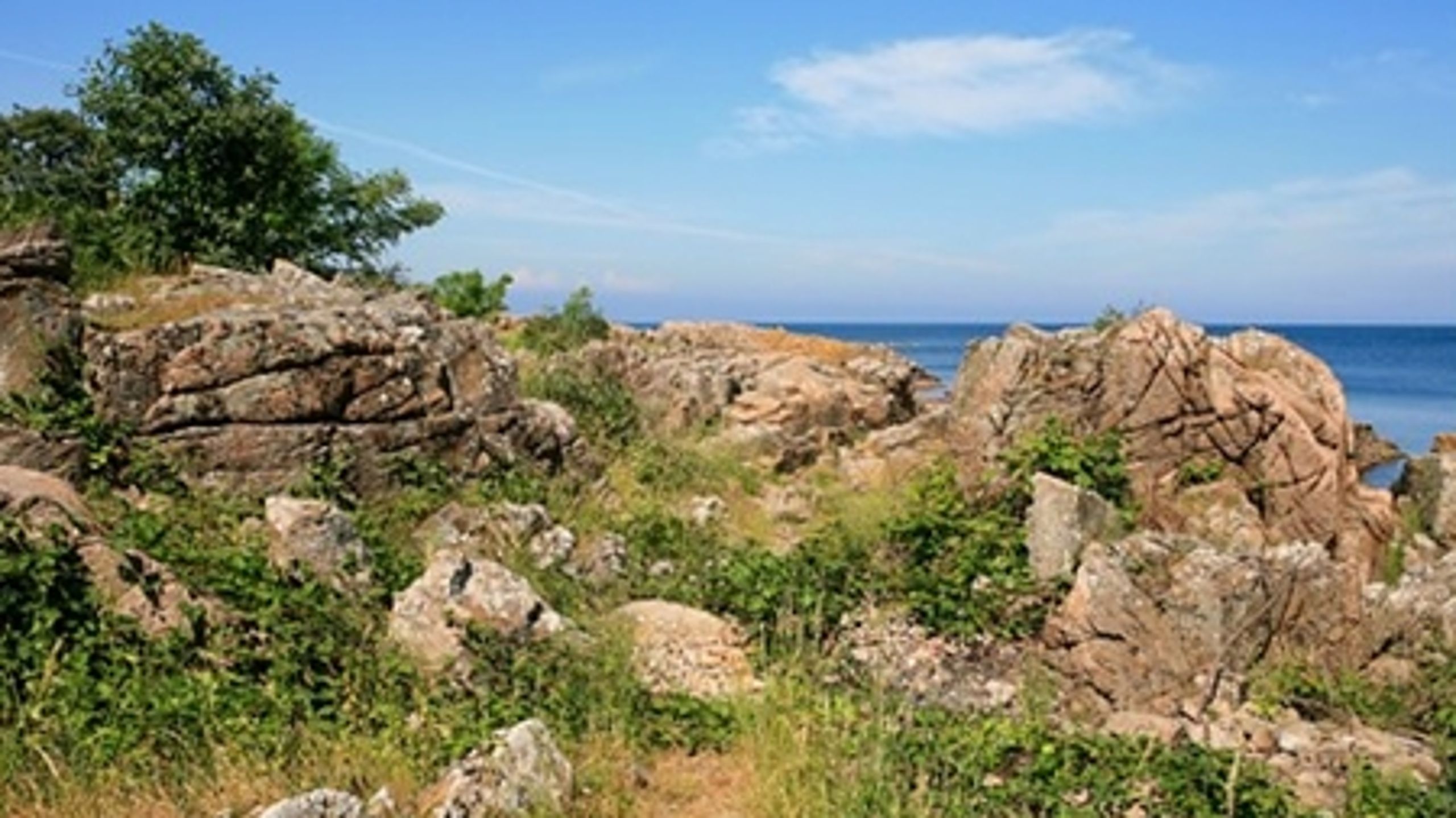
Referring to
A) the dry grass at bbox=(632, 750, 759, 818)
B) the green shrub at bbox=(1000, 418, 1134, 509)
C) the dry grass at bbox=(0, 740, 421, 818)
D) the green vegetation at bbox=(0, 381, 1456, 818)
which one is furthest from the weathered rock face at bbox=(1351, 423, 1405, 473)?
the dry grass at bbox=(0, 740, 421, 818)

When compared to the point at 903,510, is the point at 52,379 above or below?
above

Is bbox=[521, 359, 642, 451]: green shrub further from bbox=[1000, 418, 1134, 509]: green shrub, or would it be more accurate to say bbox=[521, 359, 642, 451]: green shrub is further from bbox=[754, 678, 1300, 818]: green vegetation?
bbox=[754, 678, 1300, 818]: green vegetation

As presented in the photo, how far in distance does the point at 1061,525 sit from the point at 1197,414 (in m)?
3.74

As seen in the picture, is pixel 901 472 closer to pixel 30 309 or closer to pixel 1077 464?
pixel 1077 464

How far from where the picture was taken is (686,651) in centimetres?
827

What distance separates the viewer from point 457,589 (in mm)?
7613

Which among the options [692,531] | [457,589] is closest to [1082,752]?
[457,589]

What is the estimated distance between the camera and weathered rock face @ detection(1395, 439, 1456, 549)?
15.3m

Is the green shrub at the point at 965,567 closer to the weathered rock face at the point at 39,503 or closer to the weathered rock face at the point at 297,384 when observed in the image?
the weathered rock face at the point at 297,384

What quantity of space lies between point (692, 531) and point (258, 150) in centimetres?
889

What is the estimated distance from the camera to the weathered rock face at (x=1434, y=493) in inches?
603

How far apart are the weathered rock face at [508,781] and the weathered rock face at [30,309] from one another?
6305mm

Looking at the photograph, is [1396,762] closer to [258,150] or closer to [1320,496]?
[1320,496]

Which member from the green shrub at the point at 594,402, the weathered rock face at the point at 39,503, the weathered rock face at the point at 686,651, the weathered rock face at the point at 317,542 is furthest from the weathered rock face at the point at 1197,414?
A: the weathered rock face at the point at 39,503
